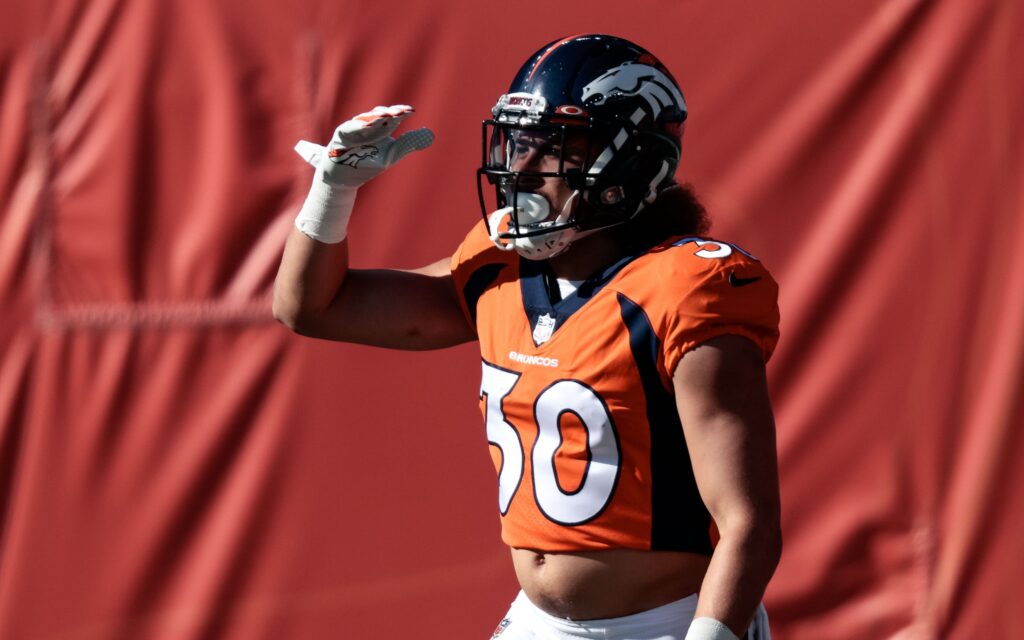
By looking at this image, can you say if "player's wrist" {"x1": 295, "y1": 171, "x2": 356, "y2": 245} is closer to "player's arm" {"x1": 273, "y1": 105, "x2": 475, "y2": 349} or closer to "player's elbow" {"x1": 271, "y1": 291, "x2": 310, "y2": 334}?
"player's arm" {"x1": 273, "y1": 105, "x2": 475, "y2": 349}

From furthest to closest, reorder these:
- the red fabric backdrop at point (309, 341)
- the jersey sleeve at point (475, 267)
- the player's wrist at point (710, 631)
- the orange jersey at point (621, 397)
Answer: the red fabric backdrop at point (309, 341) → the jersey sleeve at point (475, 267) → the orange jersey at point (621, 397) → the player's wrist at point (710, 631)

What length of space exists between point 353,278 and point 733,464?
760mm

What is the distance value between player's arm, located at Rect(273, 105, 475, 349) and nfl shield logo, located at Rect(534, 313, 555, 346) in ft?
0.98

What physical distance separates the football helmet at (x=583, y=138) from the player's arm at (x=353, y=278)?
0.69 ft

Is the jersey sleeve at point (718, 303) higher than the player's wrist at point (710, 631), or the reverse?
the jersey sleeve at point (718, 303)

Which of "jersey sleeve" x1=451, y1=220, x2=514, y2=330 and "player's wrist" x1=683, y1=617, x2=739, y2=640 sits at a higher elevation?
"jersey sleeve" x1=451, y1=220, x2=514, y2=330

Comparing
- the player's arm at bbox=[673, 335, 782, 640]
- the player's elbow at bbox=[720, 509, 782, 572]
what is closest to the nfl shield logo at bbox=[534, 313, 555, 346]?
the player's arm at bbox=[673, 335, 782, 640]

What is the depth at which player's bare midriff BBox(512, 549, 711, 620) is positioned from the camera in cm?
180

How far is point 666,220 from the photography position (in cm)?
199

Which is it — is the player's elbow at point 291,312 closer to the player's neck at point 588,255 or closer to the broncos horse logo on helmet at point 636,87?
the player's neck at point 588,255

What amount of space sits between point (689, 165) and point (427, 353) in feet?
2.24

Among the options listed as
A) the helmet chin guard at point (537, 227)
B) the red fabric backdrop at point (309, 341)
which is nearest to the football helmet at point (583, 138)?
the helmet chin guard at point (537, 227)

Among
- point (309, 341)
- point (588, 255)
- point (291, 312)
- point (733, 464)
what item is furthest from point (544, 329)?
point (309, 341)

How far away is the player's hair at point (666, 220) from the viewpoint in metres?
1.97
